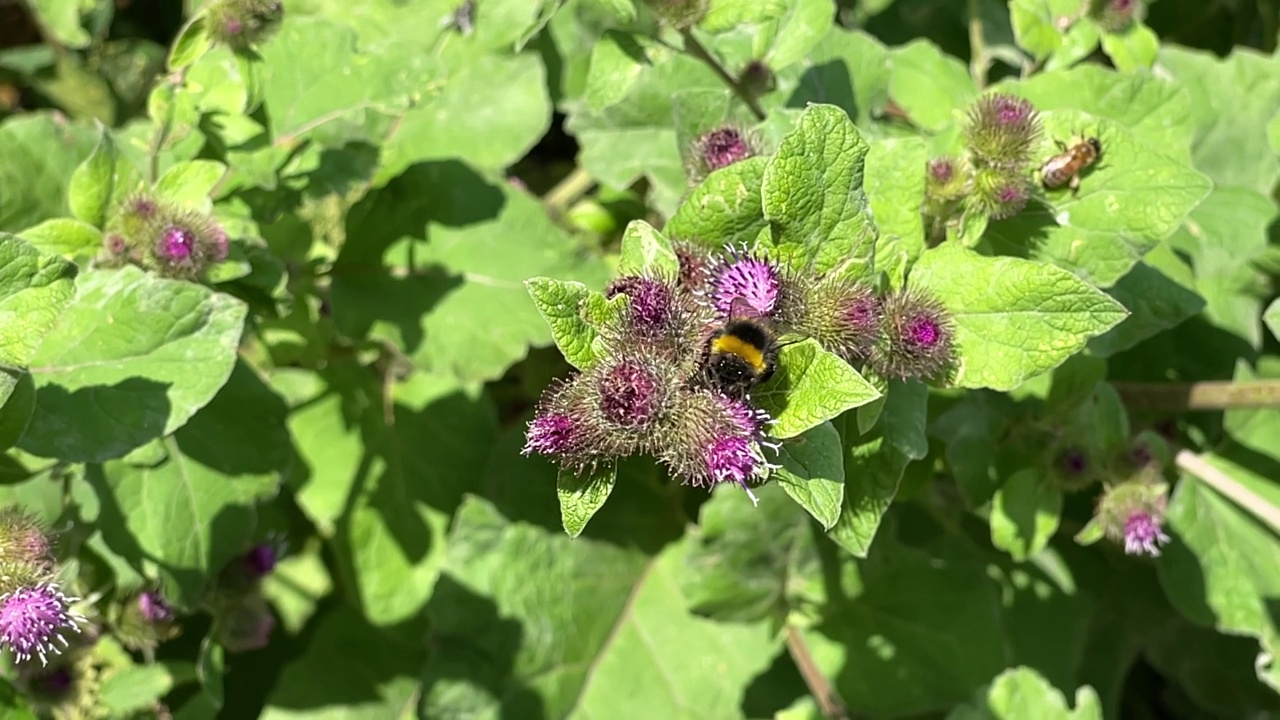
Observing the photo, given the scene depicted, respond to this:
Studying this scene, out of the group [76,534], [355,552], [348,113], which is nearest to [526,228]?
[348,113]

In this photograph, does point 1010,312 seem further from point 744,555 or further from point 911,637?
point 911,637

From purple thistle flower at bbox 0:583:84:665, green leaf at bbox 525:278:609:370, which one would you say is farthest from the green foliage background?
purple thistle flower at bbox 0:583:84:665

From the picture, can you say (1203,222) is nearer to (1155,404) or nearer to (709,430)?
(1155,404)

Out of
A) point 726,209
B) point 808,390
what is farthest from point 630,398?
point 726,209

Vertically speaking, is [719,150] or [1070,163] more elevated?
[719,150]

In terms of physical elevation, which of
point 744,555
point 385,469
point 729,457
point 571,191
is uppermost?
point 729,457

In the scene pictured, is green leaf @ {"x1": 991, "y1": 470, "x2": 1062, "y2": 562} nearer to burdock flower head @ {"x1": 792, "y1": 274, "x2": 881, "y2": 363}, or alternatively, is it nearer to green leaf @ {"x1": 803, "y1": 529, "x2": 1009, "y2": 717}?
green leaf @ {"x1": 803, "y1": 529, "x2": 1009, "y2": 717}

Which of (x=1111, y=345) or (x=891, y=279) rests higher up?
(x=891, y=279)
